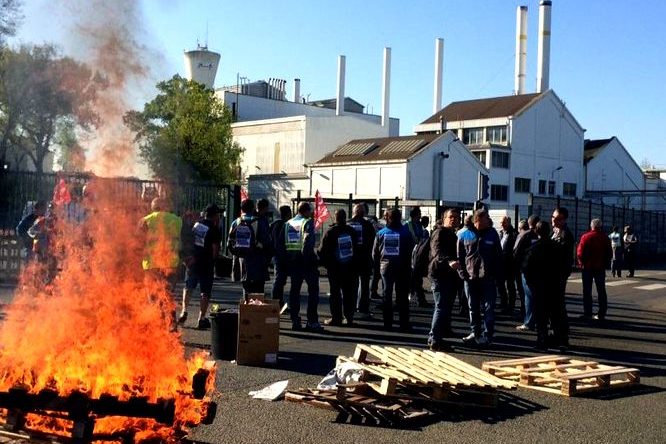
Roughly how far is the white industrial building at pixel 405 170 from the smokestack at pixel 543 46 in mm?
14307

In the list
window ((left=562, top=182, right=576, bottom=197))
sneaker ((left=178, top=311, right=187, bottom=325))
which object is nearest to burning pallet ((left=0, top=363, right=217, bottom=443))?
sneaker ((left=178, top=311, right=187, bottom=325))

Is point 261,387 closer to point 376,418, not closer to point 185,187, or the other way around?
point 376,418

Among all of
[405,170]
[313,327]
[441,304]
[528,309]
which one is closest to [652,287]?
[528,309]

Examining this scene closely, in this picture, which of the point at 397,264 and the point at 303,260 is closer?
the point at 303,260

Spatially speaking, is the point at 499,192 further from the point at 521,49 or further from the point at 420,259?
the point at 420,259

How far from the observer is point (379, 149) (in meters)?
55.4

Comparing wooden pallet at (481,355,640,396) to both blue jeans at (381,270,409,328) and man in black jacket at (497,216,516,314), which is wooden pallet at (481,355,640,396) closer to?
blue jeans at (381,270,409,328)

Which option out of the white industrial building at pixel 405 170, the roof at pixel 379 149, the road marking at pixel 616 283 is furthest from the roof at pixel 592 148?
the road marking at pixel 616 283

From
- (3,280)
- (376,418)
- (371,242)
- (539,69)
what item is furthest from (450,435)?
(539,69)

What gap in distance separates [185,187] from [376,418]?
1308 cm

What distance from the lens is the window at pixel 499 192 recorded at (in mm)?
58656

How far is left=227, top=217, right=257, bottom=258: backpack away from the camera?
37.9ft

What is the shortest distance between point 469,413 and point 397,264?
502 centimetres

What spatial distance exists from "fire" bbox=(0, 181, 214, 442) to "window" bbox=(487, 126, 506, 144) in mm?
56243
